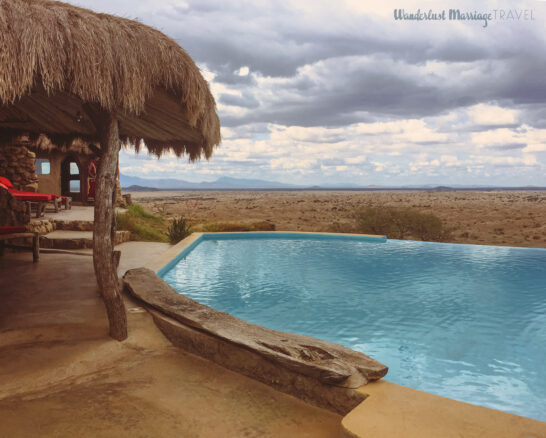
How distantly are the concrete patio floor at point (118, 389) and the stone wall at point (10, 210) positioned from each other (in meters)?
2.74

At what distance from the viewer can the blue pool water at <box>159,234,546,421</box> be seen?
4066mm

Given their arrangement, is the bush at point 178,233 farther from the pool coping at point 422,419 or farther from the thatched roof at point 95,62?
the pool coping at point 422,419

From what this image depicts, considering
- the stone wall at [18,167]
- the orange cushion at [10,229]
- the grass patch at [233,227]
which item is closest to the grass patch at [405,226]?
the grass patch at [233,227]

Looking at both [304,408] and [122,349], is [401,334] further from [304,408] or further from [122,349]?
[122,349]

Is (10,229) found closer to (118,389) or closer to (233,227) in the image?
(118,389)

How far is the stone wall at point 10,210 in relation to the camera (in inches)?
245

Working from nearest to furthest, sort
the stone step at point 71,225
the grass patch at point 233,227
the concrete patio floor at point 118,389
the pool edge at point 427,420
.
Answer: the pool edge at point 427,420 < the concrete patio floor at point 118,389 < the stone step at point 71,225 < the grass patch at point 233,227

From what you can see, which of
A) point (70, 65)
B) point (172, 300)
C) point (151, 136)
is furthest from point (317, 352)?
point (151, 136)

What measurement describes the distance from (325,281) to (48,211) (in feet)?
28.1

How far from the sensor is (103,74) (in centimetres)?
298

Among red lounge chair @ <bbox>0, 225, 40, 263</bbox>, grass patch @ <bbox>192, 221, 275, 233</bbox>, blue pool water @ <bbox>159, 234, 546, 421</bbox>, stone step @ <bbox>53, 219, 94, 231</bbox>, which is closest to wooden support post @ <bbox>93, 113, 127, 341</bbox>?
blue pool water @ <bbox>159, 234, 546, 421</bbox>

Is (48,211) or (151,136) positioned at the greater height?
(151,136)

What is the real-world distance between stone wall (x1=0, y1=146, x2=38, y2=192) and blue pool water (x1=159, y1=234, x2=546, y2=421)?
4.66 meters

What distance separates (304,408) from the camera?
2.45 metres
